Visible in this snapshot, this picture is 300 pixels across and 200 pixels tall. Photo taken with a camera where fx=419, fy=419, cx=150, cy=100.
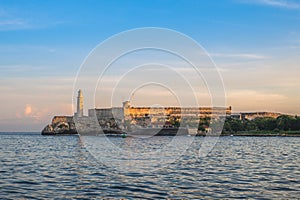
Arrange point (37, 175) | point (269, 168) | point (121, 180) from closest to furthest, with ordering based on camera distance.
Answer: point (121, 180) < point (37, 175) < point (269, 168)

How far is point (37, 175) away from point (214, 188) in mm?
17392

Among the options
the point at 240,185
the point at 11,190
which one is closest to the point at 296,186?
the point at 240,185

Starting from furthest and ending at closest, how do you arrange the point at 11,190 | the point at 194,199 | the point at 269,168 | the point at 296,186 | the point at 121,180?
the point at 269,168 → the point at 121,180 → the point at 296,186 → the point at 11,190 → the point at 194,199

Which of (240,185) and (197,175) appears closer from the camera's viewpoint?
(240,185)

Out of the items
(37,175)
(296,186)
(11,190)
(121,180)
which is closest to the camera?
(11,190)

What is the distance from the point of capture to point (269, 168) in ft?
157

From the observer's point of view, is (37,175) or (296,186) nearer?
(296,186)

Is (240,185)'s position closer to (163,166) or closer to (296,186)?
(296,186)

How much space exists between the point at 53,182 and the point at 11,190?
176 inches

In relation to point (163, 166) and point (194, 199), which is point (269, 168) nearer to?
point (163, 166)

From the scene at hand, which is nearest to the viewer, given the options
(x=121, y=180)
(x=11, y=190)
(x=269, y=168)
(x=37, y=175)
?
(x=11, y=190)

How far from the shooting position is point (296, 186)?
33.9 meters

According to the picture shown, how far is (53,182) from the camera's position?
116 feet

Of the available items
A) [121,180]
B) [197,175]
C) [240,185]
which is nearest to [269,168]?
[197,175]
